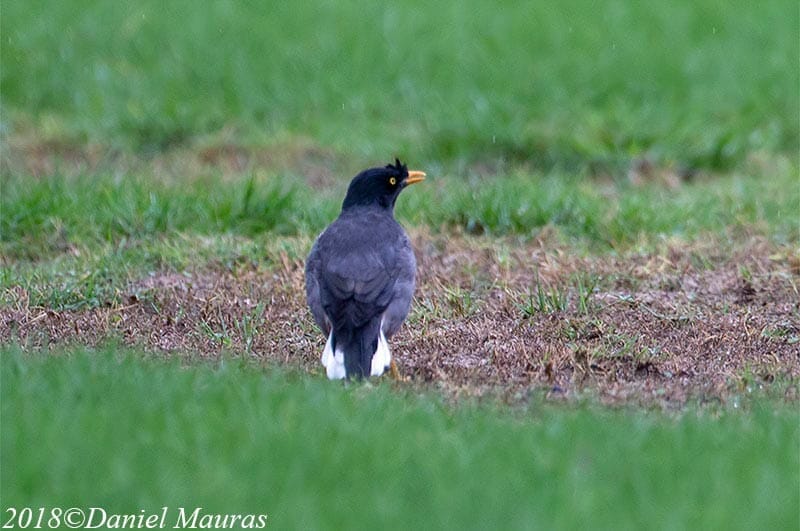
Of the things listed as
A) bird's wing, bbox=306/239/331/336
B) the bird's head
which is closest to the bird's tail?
bird's wing, bbox=306/239/331/336

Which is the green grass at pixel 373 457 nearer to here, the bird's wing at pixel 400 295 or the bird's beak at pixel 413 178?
the bird's wing at pixel 400 295

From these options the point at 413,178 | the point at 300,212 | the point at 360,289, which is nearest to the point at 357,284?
the point at 360,289

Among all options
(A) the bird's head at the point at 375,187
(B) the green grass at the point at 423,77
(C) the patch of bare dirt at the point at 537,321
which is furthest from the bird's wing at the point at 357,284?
(B) the green grass at the point at 423,77

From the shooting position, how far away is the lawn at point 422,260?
571 centimetres

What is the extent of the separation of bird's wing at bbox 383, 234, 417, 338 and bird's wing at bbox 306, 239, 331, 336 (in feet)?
1.10

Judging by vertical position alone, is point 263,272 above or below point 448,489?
below

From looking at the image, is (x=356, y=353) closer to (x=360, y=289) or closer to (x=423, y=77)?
(x=360, y=289)

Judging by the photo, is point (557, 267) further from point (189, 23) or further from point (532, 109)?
point (189, 23)

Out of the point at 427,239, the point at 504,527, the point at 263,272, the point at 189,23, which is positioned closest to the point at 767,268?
the point at 427,239

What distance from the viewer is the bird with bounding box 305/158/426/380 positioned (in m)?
7.61

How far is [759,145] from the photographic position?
14281mm

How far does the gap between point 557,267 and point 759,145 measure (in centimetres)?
506

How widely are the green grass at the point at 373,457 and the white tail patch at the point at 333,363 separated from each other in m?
0.54

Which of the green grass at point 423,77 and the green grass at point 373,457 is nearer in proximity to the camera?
the green grass at point 373,457
